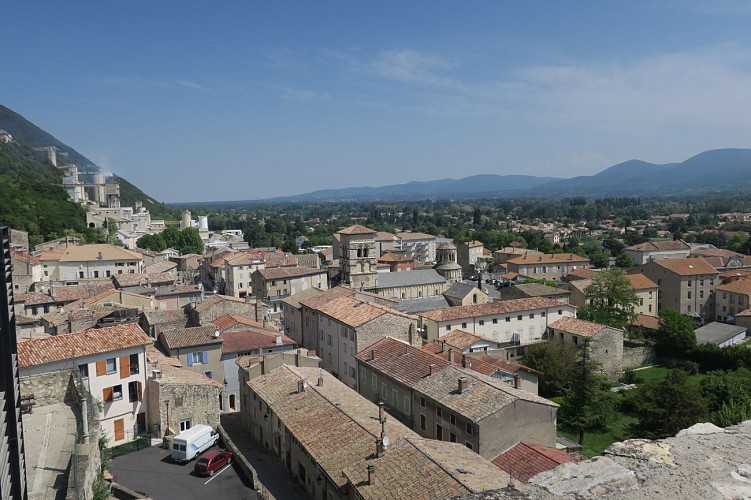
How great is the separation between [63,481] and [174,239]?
99.7 meters

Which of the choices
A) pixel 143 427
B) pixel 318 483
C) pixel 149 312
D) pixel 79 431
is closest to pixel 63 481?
pixel 79 431

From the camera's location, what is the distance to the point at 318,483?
62.0 ft

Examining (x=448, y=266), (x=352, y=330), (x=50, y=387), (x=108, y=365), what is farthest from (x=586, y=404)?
(x=448, y=266)

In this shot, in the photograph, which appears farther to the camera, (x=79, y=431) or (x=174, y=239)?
(x=174, y=239)

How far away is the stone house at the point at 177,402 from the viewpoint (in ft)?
79.0

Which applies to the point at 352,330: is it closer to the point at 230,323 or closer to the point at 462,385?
the point at 230,323

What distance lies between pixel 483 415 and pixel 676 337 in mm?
33377

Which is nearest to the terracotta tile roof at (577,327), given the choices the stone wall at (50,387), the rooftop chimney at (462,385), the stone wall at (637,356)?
the stone wall at (637,356)

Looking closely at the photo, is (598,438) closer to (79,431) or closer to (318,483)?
(318,483)

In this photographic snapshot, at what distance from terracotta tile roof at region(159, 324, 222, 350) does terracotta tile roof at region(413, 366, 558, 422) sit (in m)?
12.5

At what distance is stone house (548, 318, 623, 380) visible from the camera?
138 ft

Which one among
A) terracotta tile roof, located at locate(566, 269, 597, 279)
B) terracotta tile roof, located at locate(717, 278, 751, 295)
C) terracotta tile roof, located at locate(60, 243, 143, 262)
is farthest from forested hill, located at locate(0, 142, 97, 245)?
terracotta tile roof, located at locate(717, 278, 751, 295)

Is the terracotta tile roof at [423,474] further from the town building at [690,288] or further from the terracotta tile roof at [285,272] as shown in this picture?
the town building at [690,288]

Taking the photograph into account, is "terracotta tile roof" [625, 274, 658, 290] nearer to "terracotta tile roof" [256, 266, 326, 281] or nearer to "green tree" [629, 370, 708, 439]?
"green tree" [629, 370, 708, 439]
